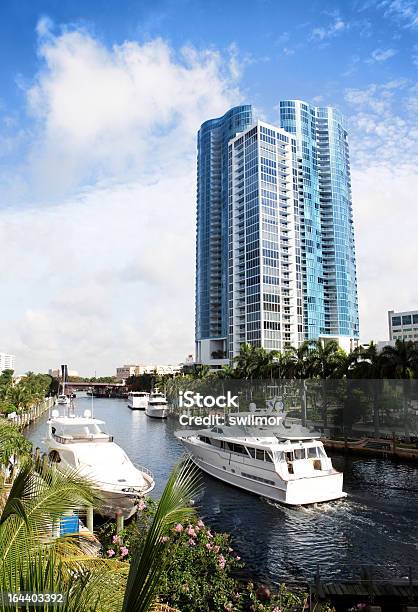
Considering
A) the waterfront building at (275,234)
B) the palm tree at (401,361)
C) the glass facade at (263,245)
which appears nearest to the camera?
the palm tree at (401,361)

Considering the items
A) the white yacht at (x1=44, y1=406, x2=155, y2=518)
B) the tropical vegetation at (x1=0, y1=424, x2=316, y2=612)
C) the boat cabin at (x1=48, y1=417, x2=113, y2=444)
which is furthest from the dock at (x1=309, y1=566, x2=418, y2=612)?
the boat cabin at (x1=48, y1=417, x2=113, y2=444)

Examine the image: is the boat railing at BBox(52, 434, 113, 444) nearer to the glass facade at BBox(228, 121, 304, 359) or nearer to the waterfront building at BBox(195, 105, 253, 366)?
the glass facade at BBox(228, 121, 304, 359)

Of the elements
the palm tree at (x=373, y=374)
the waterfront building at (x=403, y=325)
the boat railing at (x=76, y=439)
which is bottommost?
the boat railing at (x=76, y=439)

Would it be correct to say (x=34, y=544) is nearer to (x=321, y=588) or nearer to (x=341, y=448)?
(x=321, y=588)

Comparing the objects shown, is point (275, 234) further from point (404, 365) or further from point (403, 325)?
point (404, 365)

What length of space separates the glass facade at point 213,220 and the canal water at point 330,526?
402ft

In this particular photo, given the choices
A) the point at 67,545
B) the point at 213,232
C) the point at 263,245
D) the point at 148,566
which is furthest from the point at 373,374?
the point at 213,232

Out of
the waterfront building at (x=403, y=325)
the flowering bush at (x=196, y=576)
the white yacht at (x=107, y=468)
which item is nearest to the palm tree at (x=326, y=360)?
the white yacht at (x=107, y=468)

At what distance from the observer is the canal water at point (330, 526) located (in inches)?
843

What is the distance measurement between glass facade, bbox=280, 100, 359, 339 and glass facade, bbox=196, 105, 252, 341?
896 inches

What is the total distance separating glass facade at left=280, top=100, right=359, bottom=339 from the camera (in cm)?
15688

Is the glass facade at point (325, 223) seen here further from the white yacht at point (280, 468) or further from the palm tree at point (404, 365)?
the white yacht at point (280, 468)

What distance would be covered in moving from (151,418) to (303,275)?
75197 mm

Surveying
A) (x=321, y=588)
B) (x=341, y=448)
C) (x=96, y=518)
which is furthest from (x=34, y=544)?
(x=341, y=448)
